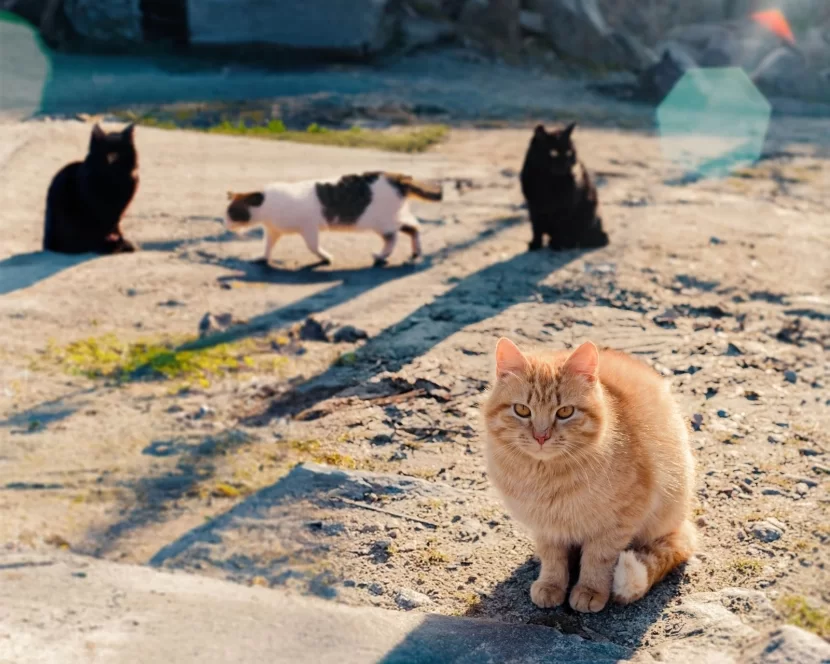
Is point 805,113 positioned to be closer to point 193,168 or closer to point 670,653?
point 193,168

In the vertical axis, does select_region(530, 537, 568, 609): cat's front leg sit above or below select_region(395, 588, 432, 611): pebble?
above

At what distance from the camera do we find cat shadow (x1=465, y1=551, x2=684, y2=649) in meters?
2.93

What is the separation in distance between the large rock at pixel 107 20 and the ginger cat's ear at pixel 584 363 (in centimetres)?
1357

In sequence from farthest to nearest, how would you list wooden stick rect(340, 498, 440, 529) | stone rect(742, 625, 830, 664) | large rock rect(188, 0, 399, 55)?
large rock rect(188, 0, 399, 55) → wooden stick rect(340, 498, 440, 529) → stone rect(742, 625, 830, 664)

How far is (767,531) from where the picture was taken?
344 cm

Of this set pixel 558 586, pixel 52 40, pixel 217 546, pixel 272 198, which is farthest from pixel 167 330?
pixel 52 40

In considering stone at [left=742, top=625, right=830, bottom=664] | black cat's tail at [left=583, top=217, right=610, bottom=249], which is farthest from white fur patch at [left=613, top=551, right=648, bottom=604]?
black cat's tail at [left=583, top=217, right=610, bottom=249]

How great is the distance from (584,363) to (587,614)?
0.83m

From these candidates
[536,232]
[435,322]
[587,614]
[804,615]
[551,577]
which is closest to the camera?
[804,615]

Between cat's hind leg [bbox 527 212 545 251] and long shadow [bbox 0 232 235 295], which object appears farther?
cat's hind leg [bbox 527 212 545 251]

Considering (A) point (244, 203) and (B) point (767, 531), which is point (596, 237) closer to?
(A) point (244, 203)

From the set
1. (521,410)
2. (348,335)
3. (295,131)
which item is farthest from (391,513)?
(295,131)

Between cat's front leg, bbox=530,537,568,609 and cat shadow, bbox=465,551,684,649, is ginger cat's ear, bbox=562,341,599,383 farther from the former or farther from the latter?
cat shadow, bbox=465,551,684,649

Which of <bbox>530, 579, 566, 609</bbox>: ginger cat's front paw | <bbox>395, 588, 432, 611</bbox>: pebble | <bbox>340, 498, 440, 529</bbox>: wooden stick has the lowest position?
<bbox>395, 588, 432, 611</bbox>: pebble
